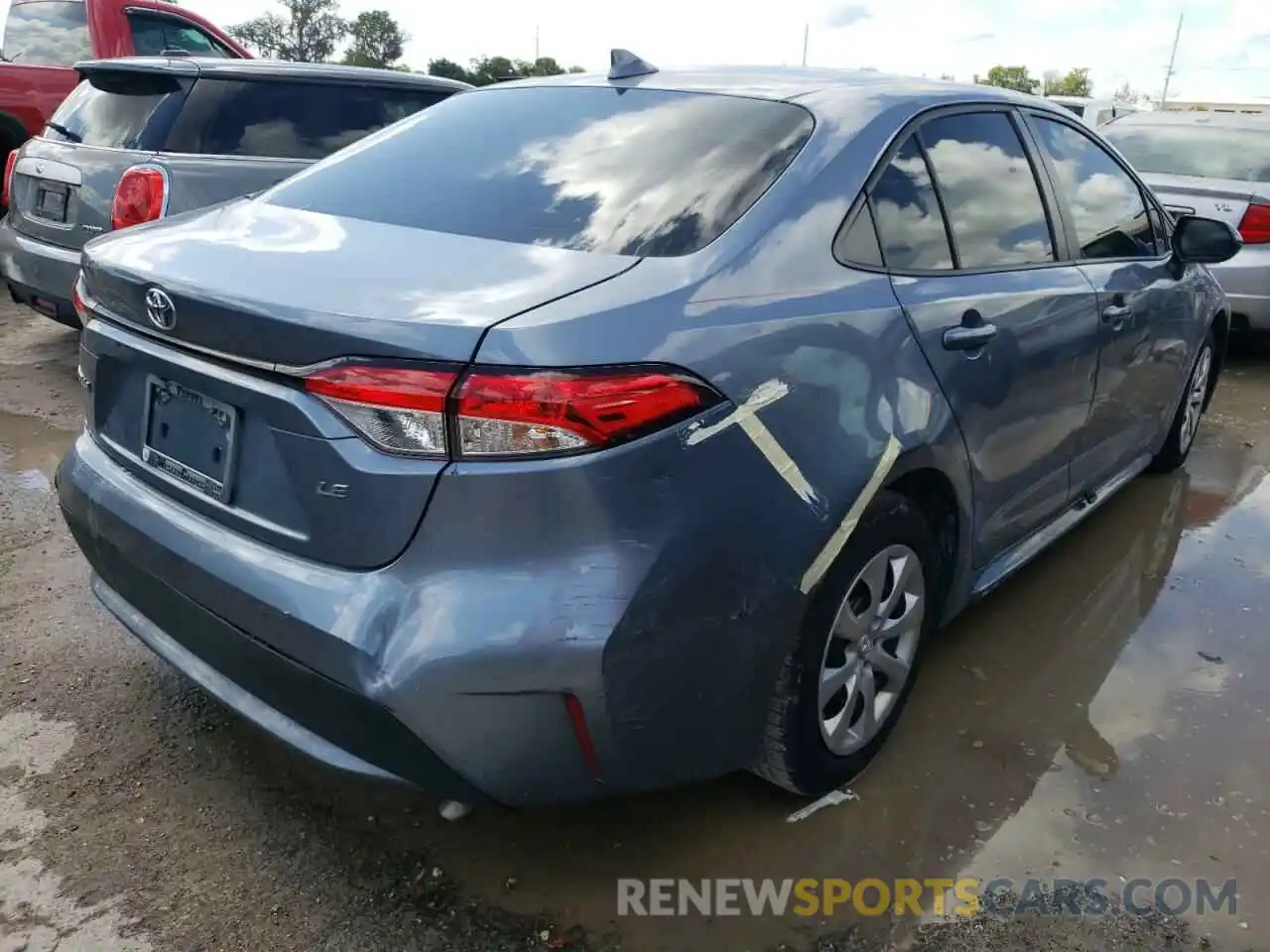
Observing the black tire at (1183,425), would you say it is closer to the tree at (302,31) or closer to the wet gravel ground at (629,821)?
the wet gravel ground at (629,821)

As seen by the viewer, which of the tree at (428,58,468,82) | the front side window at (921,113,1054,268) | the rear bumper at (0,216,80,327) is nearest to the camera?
the front side window at (921,113,1054,268)

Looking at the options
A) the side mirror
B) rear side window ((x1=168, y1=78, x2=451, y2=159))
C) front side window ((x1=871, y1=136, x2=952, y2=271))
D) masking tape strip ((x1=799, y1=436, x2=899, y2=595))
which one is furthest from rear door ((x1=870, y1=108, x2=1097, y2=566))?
rear side window ((x1=168, y1=78, x2=451, y2=159))

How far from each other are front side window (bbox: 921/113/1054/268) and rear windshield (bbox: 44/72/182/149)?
3.71 meters

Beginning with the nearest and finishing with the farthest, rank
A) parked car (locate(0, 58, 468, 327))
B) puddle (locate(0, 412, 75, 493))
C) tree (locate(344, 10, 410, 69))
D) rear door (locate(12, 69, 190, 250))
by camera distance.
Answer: puddle (locate(0, 412, 75, 493)) → parked car (locate(0, 58, 468, 327)) → rear door (locate(12, 69, 190, 250)) → tree (locate(344, 10, 410, 69))

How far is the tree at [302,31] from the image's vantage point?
61531mm

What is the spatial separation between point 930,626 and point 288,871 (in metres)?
1.64

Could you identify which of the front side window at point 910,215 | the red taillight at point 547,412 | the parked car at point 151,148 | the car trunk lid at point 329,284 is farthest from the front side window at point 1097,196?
the parked car at point 151,148

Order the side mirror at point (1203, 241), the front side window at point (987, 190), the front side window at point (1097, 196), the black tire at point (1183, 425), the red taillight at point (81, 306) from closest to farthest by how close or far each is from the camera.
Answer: the red taillight at point (81, 306) < the front side window at point (987, 190) < the front side window at point (1097, 196) < the side mirror at point (1203, 241) < the black tire at point (1183, 425)

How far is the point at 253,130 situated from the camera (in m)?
5.03

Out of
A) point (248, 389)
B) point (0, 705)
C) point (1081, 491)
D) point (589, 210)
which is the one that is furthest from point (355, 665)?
point (1081, 491)

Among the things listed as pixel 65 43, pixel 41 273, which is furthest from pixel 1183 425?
pixel 65 43

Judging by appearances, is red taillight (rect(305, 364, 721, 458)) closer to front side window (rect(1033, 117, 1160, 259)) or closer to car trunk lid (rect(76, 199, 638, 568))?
car trunk lid (rect(76, 199, 638, 568))

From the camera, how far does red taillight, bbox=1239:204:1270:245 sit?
621cm

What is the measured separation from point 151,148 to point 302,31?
67556 mm
